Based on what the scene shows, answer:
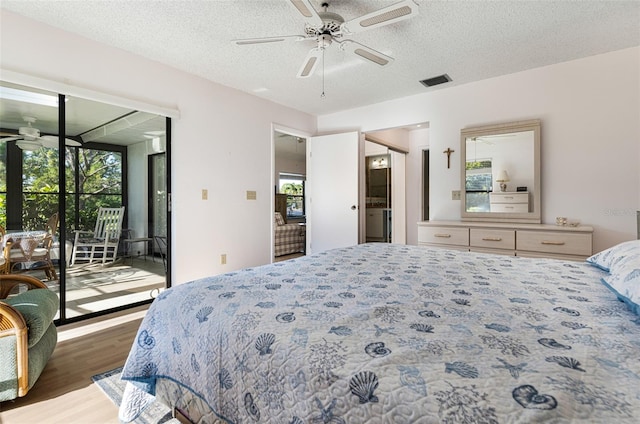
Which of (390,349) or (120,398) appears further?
(120,398)

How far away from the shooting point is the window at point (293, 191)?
8758 millimetres

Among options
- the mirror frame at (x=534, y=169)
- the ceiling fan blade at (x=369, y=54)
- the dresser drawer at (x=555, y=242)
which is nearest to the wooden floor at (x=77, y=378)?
the ceiling fan blade at (x=369, y=54)

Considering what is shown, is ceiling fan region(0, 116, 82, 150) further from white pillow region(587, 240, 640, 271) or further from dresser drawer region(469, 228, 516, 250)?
dresser drawer region(469, 228, 516, 250)

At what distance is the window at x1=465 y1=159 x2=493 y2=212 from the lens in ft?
11.9

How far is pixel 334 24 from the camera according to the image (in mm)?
2148

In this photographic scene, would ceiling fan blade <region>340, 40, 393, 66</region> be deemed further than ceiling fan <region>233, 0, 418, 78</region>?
Yes

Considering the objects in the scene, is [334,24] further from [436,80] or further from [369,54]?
[436,80]

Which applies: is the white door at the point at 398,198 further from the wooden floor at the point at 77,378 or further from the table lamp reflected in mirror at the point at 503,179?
the wooden floor at the point at 77,378

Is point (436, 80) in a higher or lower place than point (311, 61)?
higher

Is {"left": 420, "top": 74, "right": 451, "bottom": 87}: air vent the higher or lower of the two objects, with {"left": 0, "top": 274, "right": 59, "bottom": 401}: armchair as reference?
higher

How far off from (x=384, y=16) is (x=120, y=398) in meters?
2.59

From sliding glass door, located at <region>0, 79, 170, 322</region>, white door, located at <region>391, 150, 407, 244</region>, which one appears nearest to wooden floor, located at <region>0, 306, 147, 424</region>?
sliding glass door, located at <region>0, 79, 170, 322</region>

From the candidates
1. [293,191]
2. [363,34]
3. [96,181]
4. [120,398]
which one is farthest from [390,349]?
[293,191]

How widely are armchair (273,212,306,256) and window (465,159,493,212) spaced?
3.40 m
